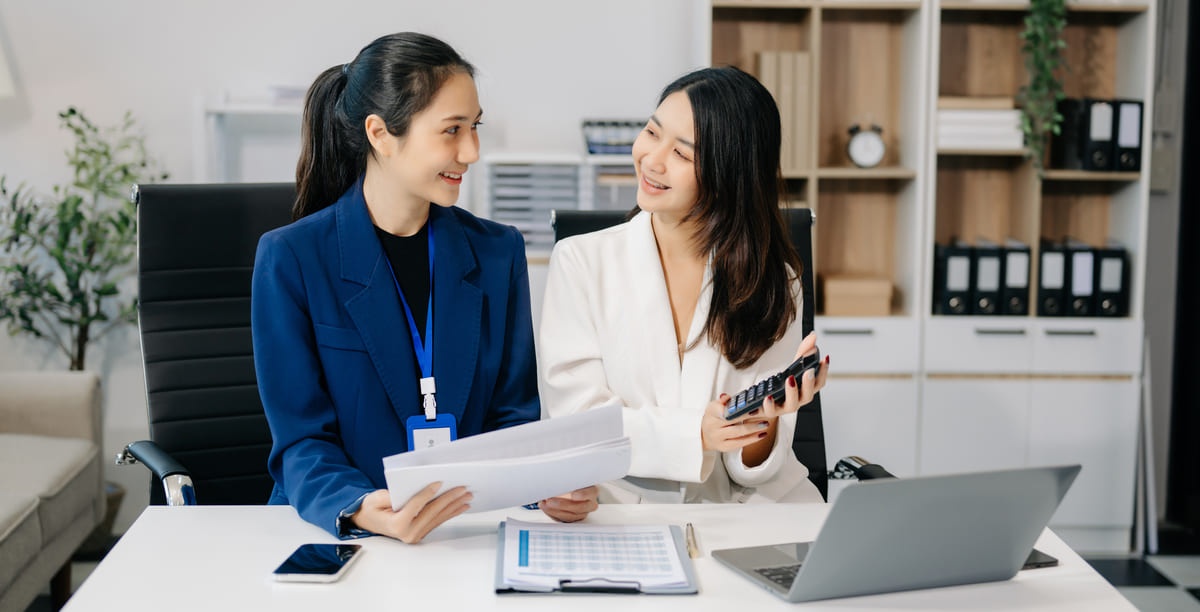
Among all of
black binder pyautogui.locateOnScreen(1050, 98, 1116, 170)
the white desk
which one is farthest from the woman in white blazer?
black binder pyautogui.locateOnScreen(1050, 98, 1116, 170)

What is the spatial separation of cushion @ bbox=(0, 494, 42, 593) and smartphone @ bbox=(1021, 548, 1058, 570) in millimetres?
2045

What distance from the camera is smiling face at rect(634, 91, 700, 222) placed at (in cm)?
183

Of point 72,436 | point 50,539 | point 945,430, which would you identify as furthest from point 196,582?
point 945,430

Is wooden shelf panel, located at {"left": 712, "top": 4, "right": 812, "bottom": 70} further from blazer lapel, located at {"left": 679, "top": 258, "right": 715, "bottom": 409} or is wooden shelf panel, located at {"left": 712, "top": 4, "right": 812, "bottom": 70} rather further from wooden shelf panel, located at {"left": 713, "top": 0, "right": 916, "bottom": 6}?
blazer lapel, located at {"left": 679, "top": 258, "right": 715, "bottom": 409}

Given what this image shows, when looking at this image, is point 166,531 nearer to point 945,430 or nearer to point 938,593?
point 938,593

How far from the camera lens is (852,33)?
3.67 metres

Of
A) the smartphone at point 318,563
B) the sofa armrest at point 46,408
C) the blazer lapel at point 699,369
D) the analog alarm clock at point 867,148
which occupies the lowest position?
the sofa armrest at point 46,408

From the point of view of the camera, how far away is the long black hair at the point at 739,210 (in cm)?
183

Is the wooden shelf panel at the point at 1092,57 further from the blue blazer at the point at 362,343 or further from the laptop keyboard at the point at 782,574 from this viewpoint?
the laptop keyboard at the point at 782,574

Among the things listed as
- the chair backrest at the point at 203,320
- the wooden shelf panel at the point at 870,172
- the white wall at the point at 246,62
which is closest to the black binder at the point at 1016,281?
the wooden shelf panel at the point at 870,172

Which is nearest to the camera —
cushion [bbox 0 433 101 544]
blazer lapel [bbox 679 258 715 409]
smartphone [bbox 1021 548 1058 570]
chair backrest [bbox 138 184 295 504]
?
smartphone [bbox 1021 548 1058 570]

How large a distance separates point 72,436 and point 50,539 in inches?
18.1

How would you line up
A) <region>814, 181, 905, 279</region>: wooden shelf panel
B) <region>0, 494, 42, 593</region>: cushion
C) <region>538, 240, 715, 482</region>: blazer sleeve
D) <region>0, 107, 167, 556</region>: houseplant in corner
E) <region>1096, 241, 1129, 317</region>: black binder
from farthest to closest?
<region>814, 181, 905, 279</region>: wooden shelf panel, <region>1096, 241, 1129, 317</region>: black binder, <region>0, 107, 167, 556</region>: houseplant in corner, <region>0, 494, 42, 593</region>: cushion, <region>538, 240, 715, 482</region>: blazer sleeve

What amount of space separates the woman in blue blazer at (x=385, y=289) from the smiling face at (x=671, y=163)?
263 mm
